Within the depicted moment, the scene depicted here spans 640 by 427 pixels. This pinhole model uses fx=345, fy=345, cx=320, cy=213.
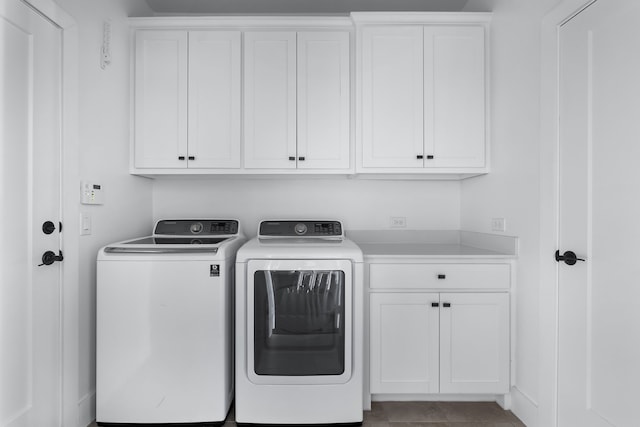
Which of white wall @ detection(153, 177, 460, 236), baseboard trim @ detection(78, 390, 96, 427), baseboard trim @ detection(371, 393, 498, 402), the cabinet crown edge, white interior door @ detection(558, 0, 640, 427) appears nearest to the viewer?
white interior door @ detection(558, 0, 640, 427)

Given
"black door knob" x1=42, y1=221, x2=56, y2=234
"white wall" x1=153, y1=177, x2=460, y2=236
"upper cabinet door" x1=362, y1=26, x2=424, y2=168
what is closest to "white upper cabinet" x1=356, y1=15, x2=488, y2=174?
"upper cabinet door" x1=362, y1=26, x2=424, y2=168

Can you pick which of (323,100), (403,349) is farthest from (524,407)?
(323,100)

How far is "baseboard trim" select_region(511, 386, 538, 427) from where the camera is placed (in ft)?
6.22

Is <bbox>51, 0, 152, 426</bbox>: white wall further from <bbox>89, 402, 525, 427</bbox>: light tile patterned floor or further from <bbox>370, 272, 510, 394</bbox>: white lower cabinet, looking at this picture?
<bbox>370, 272, 510, 394</bbox>: white lower cabinet

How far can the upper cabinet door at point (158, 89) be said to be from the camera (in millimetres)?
2336

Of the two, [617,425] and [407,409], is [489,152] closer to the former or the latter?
[617,425]

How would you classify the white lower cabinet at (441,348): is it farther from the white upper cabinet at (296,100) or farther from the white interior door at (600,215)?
the white upper cabinet at (296,100)

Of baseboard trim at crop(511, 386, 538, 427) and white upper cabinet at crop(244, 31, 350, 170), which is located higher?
white upper cabinet at crop(244, 31, 350, 170)

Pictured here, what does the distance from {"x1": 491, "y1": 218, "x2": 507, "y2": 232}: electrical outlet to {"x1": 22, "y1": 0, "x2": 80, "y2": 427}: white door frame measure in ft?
8.07

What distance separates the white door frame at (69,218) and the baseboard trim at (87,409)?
0.04 meters

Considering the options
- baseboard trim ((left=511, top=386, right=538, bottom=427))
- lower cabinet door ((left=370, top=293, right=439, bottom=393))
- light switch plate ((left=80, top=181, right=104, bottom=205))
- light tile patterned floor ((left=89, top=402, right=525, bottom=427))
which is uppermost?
light switch plate ((left=80, top=181, right=104, bottom=205))

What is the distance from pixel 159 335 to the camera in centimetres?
182

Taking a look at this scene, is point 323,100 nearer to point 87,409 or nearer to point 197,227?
point 197,227

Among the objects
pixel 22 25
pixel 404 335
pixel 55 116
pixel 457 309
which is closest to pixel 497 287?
pixel 457 309
